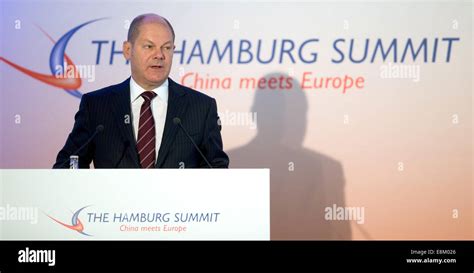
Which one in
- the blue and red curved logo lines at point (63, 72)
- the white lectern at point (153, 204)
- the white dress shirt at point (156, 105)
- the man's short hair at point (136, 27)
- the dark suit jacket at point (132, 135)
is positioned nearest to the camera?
the white lectern at point (153, 204)

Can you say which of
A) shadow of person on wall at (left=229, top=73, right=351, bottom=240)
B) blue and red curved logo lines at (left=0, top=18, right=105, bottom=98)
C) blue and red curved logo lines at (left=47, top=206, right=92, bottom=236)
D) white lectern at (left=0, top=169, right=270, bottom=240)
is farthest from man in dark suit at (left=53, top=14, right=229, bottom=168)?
shadow of person on wall at (left=229, top=73, right=351, bottom=240)

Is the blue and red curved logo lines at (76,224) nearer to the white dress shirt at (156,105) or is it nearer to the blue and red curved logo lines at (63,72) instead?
the white dress shirt at (156,105)

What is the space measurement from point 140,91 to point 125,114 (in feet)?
0.60

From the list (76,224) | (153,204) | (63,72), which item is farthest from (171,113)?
(63,72)

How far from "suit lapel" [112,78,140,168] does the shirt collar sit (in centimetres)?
3

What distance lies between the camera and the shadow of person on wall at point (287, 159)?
580 centimetres

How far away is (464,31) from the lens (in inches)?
226

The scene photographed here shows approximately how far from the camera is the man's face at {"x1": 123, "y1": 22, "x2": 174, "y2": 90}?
5094mm

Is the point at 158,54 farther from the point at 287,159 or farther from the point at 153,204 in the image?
the point at 287,159

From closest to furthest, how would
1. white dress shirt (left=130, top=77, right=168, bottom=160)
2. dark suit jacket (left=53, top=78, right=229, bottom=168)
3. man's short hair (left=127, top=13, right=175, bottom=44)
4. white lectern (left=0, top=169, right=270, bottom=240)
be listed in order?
white lectern (left=0, top=169, right=270, bottom=240) → dark suit jacket (left=53, top=78, right=229, bottom=168) → white dress shirt (left=130, top=77, right=168, bottom=160) → man's short hair (left=127, top=13, right=175, bottom=44)

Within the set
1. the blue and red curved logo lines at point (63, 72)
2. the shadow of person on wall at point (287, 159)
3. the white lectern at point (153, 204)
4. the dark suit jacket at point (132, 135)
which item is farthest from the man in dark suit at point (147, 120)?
the shadow of person on wall at point (287, 159)

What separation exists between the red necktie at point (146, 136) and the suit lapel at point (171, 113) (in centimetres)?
7

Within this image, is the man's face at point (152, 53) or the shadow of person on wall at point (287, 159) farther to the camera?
the shadow of person on wall at point (287, 159)

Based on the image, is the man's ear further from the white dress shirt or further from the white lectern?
the white lectern
